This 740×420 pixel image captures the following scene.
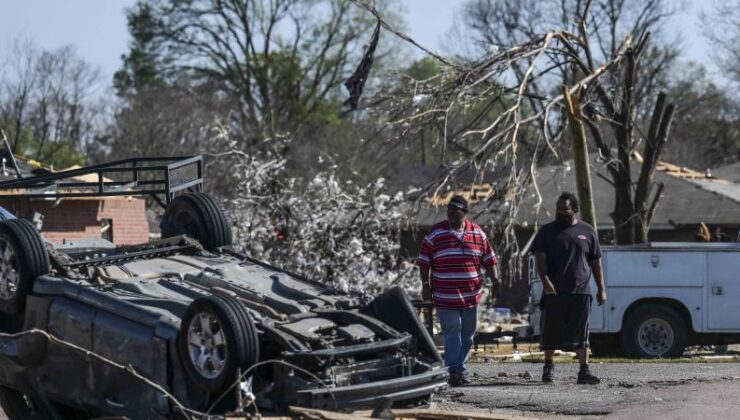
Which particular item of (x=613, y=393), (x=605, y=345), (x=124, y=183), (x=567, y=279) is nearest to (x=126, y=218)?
(x=605, y=345)

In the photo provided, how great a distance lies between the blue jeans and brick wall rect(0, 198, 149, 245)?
13.2 meters

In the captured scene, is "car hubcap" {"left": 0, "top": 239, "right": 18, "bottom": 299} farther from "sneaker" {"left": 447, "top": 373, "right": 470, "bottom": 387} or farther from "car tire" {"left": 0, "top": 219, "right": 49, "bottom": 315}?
"sneaker" {"left": 447, "top": 373, "right": 470, "bottom": 387}

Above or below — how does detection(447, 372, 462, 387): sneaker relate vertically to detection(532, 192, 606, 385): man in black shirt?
below

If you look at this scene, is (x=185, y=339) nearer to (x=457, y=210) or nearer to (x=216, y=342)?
(x=216, y=342)

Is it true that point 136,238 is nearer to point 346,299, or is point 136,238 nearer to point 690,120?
point 346,299

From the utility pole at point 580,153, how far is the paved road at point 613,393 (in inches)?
175

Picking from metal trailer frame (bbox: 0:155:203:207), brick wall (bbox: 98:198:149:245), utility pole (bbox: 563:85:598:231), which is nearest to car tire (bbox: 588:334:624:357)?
utility pole (bbox: 563:85:598:231)

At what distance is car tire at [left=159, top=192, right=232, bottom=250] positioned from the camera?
10602 mm

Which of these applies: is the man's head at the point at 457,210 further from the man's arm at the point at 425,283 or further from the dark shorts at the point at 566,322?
the dark shorts at the point at 566,322

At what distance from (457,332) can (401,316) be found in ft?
7.29

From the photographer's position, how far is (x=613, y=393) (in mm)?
10391

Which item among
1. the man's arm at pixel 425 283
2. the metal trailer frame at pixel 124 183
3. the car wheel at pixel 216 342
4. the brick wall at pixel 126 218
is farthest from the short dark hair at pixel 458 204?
the brick wall at pixel 126 218

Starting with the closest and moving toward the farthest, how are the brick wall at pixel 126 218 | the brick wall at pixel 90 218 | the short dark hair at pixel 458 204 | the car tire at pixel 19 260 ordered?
1. the car tire at pixel 19 260
2. the short dark hair at pixel 458 204
3. the brick wall at pixel 90 218
4. the brick wall at pixel 126 218

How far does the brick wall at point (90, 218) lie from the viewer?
25344 mm
